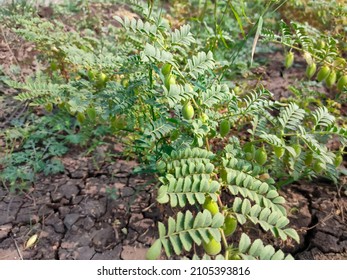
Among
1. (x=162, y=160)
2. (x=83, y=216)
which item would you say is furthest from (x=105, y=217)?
(x=162, y=160)

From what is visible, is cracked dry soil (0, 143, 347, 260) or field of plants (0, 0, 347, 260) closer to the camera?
field of plants (0, 0, 347, 260)

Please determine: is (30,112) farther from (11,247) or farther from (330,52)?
(330,52)

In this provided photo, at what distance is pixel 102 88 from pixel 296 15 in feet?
7.12

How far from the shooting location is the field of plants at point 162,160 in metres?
1.44

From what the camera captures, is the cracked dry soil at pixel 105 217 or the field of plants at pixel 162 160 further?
the cracked dry soil at pixel 105 217

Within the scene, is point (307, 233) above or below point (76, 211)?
above

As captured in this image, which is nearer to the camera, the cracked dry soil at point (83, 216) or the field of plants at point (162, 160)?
the field of plants at point (162, 160)

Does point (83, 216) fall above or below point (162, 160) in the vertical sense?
below

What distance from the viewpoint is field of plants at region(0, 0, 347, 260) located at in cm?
144

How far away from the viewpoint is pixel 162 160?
1.55m

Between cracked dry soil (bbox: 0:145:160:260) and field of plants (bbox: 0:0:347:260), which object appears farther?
cracked dry soil (bbox: 0:145:160:260)

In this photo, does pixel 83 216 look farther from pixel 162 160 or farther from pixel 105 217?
pixel 162 160
